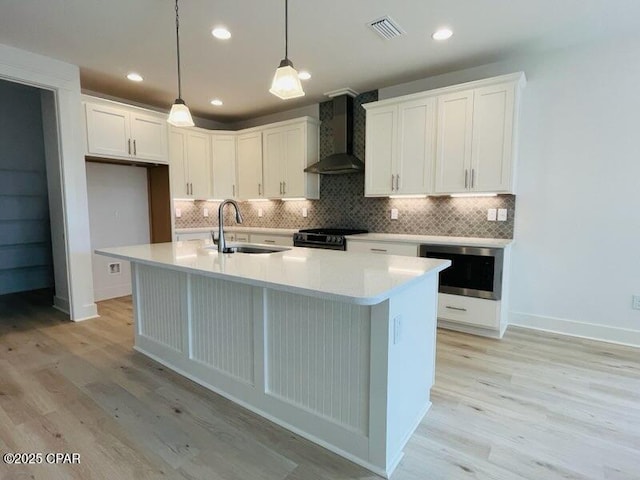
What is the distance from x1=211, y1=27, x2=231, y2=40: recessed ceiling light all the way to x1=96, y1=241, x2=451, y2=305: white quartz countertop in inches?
71.7

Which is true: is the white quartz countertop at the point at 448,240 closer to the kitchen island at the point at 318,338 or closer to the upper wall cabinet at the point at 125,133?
the kitchen island at the point at 318,338

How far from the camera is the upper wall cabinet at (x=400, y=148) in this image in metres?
3.62

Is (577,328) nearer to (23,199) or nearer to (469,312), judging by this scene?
(469,312)

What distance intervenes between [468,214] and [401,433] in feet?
8.73

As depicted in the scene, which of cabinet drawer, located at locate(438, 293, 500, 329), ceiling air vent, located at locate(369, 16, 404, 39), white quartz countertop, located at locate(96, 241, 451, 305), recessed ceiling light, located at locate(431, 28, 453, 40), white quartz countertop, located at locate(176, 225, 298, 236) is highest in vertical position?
recessed ceiling light, located at locate(431, 28, 453, 40)

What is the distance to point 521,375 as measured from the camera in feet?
8.20

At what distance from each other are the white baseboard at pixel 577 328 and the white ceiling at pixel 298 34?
2581 mm

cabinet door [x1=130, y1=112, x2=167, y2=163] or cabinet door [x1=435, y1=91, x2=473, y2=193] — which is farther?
cabinet door [x1=130, y1=112, x2=167, y2=163]

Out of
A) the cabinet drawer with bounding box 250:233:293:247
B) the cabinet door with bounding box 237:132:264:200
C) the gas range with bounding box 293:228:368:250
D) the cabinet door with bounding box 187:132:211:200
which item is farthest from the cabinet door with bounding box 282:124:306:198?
the cabinet door with bounding box 187:132:211:200

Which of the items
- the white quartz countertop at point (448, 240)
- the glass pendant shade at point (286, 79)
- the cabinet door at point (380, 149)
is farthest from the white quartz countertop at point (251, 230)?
the glass pendant shade at point (286, 79)

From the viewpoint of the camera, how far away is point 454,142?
136 inches

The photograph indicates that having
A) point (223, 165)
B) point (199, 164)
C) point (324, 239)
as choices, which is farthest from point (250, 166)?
point (324, 239)

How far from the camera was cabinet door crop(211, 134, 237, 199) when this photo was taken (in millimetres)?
→ 5336

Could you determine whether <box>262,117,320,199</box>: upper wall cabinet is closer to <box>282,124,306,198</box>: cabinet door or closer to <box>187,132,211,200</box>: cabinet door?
<box>282,124,306,198</box>: cabinet door
